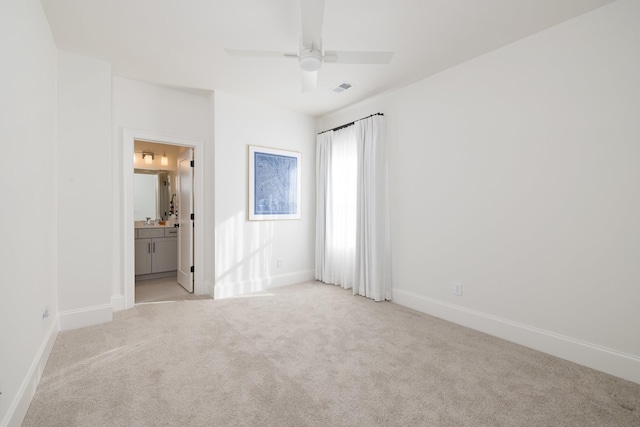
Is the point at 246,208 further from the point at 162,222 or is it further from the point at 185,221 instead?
the point at 162,222

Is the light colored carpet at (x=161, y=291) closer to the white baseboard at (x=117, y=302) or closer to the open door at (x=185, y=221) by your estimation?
the open door at (x=185, y=221)

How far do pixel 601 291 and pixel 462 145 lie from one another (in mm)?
1624

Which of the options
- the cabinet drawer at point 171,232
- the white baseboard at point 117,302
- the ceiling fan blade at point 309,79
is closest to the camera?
the ceiling fan blade at point 309,79

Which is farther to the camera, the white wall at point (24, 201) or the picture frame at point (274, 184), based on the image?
the picture frame at point (274, 184)

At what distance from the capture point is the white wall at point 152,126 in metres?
3.29

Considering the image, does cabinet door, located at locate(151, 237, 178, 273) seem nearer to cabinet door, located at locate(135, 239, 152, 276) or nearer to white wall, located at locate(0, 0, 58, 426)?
cabinet door, located at locate(135, 239, 152, 276)

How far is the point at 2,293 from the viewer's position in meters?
1.45

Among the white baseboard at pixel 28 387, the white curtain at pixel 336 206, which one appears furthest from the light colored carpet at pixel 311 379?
the white curtain at pixel 336 206

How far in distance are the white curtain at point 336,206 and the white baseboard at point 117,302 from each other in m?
2.59

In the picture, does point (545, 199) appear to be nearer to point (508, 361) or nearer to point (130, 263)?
point (508, 361)

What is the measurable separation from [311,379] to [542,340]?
6.32 ft

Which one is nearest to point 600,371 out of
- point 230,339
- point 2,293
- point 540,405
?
point 540,405

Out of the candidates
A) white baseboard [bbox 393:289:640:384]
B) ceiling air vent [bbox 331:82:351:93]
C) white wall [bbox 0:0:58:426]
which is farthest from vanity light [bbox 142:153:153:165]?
white baseboard [bbox 393:289:640:384]

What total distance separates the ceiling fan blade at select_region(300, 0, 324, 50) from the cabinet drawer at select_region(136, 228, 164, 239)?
402cm
